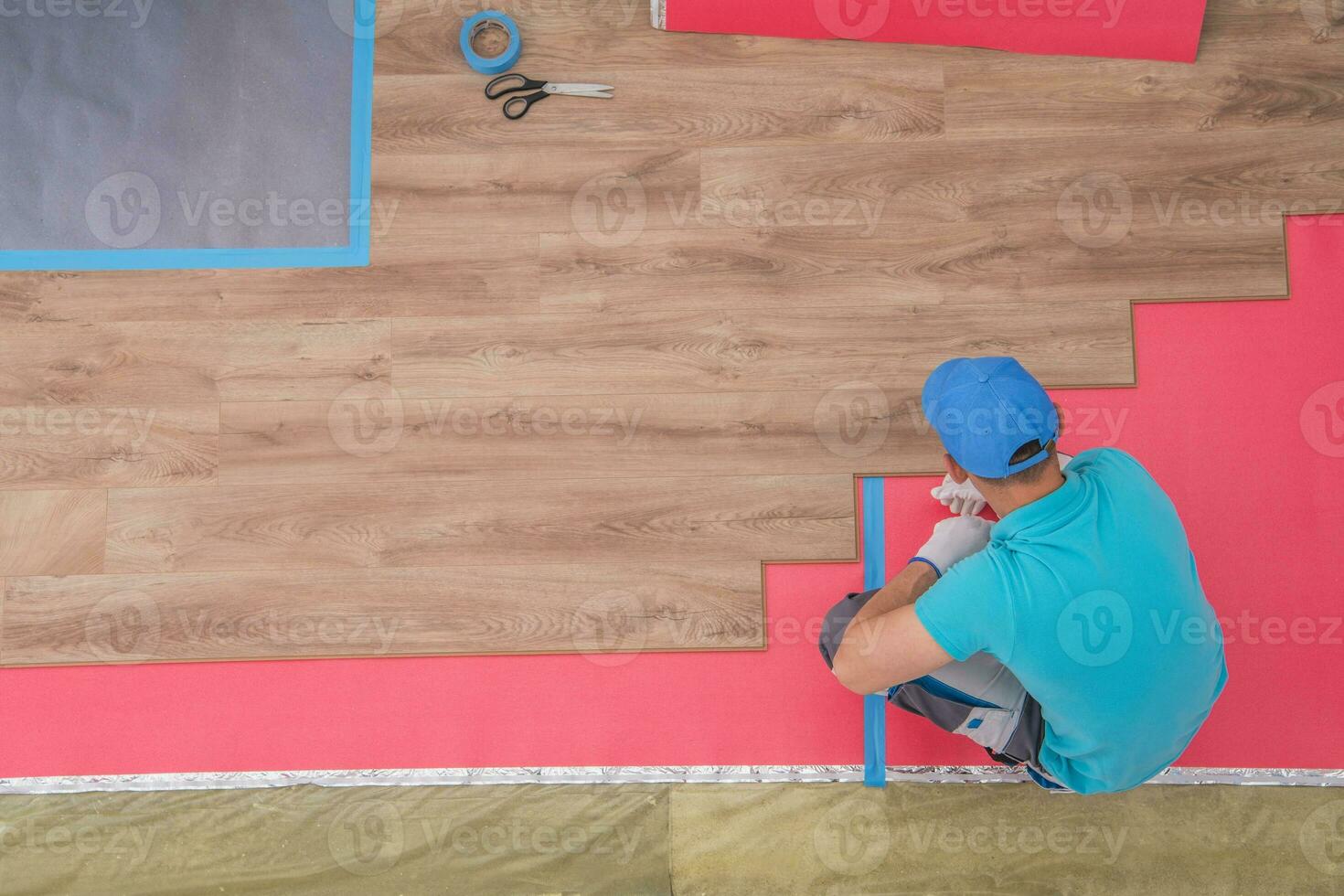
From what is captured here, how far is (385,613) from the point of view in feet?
6.41

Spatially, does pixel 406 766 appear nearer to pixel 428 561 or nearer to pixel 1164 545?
pixel 428 561

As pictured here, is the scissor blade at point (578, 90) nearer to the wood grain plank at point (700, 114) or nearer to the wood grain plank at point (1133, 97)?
the wood grain plank at point (700, 114)

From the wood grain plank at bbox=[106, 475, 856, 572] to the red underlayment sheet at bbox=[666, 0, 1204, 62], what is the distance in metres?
1.09

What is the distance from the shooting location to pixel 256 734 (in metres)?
1.93

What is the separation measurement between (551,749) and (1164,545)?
4.27ft

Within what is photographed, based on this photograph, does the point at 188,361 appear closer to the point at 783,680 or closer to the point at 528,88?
the point at 528,88

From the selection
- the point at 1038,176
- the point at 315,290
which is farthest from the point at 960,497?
the point at 315,290

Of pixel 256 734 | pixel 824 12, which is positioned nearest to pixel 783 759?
pixel 256 734

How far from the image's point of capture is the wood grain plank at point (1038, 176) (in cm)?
200

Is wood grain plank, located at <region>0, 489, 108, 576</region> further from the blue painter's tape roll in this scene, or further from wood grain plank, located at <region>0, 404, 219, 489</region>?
the blue painter's tape roll

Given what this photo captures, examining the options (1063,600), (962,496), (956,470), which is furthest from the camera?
(962,496)

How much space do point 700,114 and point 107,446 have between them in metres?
1.60

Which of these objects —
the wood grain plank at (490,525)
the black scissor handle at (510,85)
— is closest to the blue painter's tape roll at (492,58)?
the black scissor handle at (510,85)

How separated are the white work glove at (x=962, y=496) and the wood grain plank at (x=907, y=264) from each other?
1.47 feet
